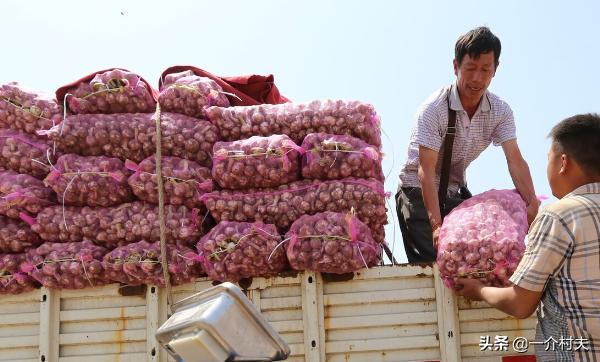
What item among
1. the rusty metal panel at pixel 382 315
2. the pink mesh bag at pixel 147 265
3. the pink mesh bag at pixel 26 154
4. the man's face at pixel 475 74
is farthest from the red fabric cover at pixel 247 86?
the rusty metal panel at pixel 382 315

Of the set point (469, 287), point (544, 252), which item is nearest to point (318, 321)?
point (469, 287)

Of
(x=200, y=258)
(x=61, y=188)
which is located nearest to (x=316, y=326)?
(x=200, y=258)

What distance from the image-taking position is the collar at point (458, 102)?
423cm

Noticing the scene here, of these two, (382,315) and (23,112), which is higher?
(23,112)

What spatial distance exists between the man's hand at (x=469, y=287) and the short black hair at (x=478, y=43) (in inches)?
52.8

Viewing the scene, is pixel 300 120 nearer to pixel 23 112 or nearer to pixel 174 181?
pixel 174 181

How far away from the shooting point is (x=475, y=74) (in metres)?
4.13

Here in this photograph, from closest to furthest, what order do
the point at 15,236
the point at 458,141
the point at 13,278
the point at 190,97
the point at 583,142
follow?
the point at 583,142 → the point at 13,278 → the point at 15,236 → the point at 190,97 → the point at 458,141

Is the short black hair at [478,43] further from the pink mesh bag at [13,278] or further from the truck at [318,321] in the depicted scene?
the pink mesh bag at [13,278]

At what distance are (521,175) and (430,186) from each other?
2.01 feet

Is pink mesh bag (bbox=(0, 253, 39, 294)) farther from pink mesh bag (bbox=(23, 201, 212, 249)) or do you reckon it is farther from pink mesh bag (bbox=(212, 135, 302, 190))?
pink mesh bag (bbox=(212, 135, 302, 190))

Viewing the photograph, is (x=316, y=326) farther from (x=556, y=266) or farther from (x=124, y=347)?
(x=556, y=266)

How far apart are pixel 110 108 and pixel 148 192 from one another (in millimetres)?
588

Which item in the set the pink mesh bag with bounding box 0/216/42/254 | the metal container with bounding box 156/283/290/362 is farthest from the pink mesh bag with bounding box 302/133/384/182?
the pink mesh bag with bounding box 0/216/42/254
